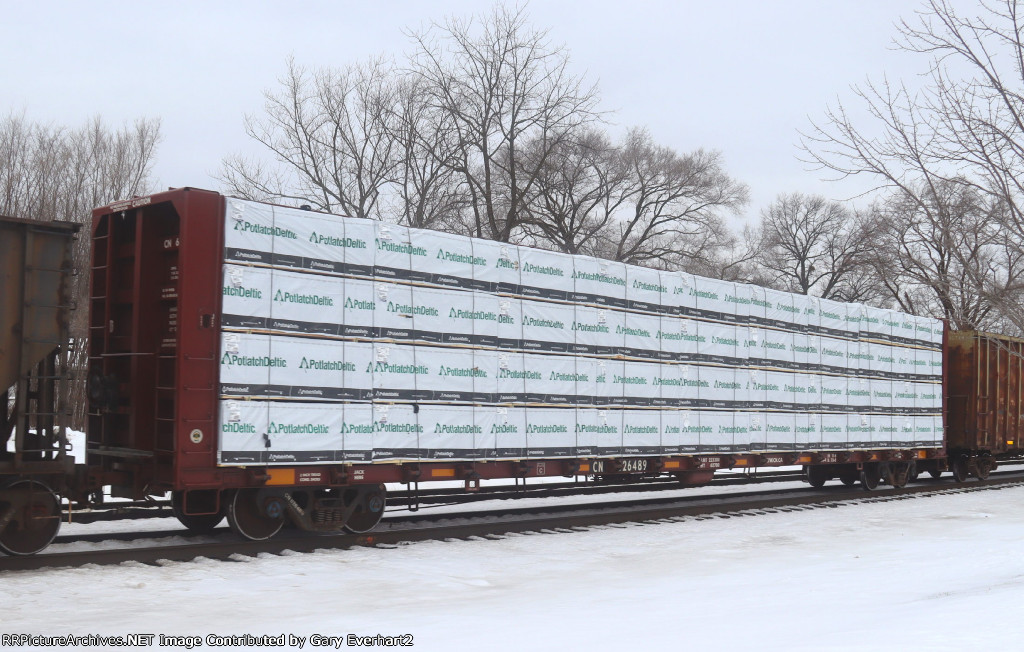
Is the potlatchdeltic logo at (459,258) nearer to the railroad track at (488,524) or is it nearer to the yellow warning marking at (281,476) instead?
the yellow warning marking at (281,476)

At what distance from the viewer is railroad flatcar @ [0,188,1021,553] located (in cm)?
1048

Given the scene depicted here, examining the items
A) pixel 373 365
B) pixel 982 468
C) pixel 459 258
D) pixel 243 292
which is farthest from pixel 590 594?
pixel 982 468

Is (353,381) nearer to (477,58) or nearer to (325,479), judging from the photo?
(325,479)

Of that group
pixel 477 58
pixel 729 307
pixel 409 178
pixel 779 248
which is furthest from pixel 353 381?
pixel 779 248

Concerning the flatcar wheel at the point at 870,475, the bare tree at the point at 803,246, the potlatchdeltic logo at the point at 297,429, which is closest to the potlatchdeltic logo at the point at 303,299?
the potlatchdeltic logo at the point at 297,429

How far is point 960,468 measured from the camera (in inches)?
936

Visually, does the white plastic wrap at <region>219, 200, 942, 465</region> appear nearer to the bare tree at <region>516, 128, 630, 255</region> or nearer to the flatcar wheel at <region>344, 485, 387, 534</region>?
the flatcar wheel at <region>344, 485, 387, 534</region>

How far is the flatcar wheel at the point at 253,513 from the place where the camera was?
35.8ft

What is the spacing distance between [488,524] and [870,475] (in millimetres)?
11354

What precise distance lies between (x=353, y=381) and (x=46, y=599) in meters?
4.35

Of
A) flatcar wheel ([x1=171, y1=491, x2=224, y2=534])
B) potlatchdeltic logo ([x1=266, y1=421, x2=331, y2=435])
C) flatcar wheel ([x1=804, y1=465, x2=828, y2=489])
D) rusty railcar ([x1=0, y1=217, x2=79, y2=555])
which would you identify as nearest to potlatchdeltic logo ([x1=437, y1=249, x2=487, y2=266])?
potlatchdeltic logo ([x1=266, y1=421, x2=331, y2=435])

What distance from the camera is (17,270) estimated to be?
978cm

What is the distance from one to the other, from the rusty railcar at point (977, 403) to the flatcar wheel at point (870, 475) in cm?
368

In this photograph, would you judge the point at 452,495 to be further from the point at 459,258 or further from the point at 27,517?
the point at 27,517
